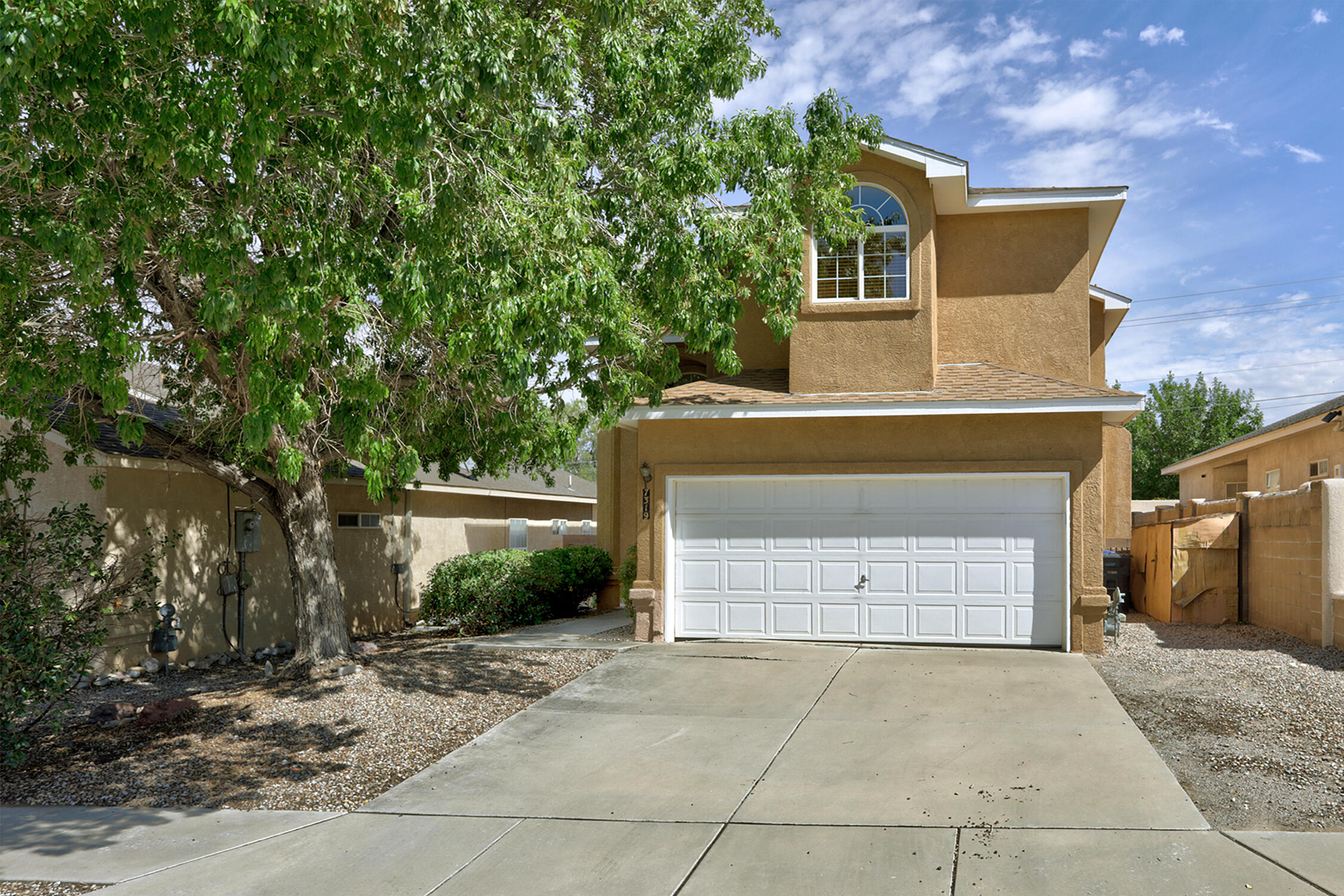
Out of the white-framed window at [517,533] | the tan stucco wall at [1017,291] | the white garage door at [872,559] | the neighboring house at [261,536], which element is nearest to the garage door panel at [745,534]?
the white garage door at [872,559]

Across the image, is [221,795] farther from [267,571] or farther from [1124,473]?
[1124,473]

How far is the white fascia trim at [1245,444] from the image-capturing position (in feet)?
62.7

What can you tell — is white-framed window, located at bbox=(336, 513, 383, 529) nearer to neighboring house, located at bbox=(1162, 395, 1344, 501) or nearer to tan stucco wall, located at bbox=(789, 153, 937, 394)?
tan stucco wall, located at bbox=(789, 153, 937, 394)

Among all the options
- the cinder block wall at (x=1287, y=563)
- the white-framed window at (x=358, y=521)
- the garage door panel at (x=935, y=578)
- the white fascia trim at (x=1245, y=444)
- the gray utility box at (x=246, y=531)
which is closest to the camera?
the cinder block wall at (x=1287, y=563)

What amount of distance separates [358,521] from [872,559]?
8.75m

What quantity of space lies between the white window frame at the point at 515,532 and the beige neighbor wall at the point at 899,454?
9.52 meters

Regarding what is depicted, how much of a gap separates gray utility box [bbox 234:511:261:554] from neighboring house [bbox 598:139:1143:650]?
5440mm

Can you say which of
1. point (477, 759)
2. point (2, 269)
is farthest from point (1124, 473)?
point (2, 269)

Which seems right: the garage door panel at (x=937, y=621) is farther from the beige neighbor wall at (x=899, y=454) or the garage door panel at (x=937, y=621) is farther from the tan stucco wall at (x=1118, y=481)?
the tan stucco wall at (x=1118, y=481)

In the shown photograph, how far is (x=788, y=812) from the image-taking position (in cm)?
623

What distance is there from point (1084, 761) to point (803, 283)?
24.5 feet

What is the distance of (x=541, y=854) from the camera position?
5.61 metres

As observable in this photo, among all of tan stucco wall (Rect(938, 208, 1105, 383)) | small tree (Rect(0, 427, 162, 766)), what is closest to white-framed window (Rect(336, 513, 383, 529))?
small tree (Rect(0, 427, 162, 766))

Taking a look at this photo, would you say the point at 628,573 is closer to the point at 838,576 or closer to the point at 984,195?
the point at 838,576
